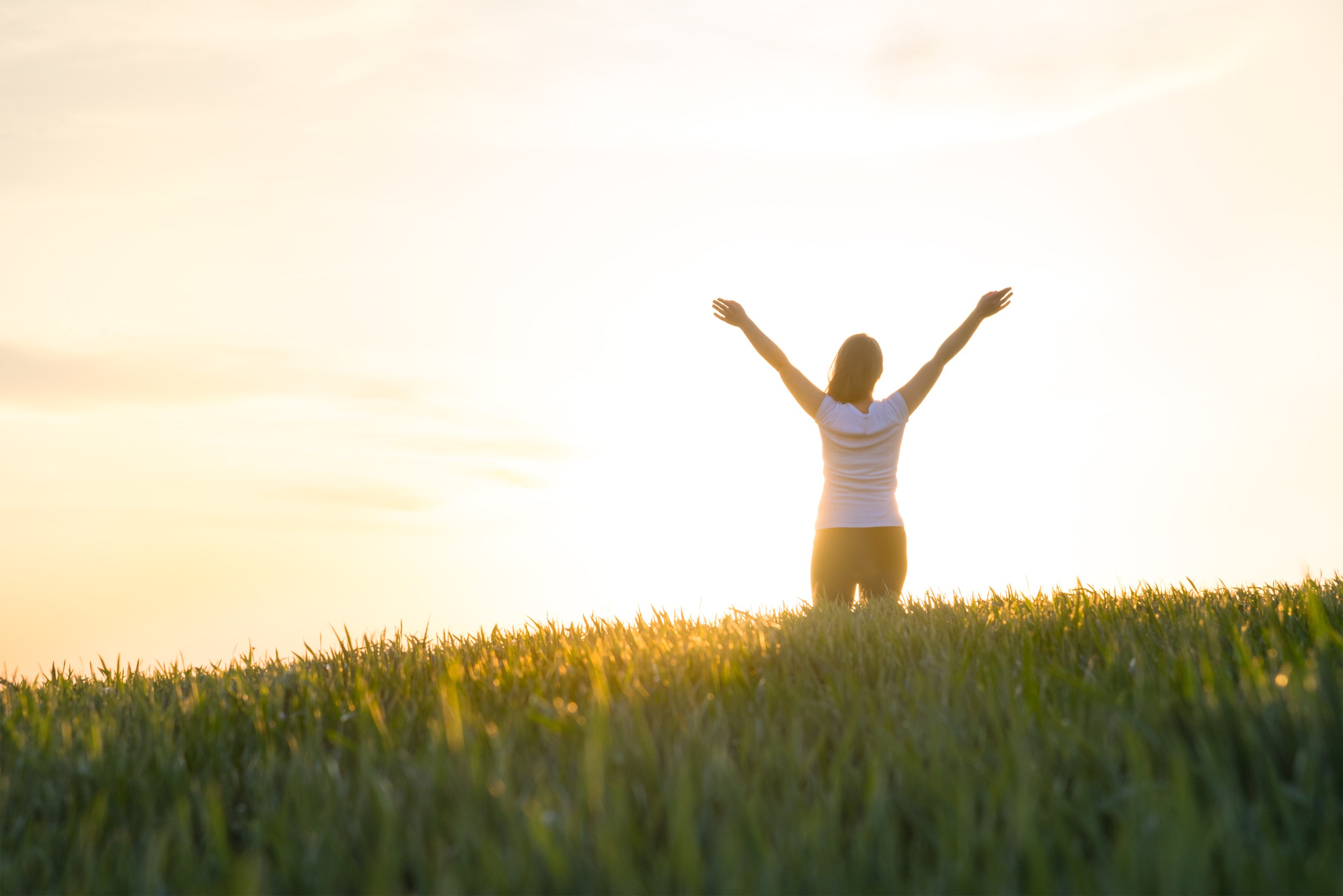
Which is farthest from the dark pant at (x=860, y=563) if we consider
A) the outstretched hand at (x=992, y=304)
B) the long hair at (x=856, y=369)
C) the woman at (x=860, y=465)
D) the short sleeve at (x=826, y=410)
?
the outstretched hand at (x=992, y=304)

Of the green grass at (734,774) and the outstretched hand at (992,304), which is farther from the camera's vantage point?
the outstretched hand at (992,304)

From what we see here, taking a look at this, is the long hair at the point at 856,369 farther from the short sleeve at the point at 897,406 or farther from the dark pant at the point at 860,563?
the dark pant at the point at 860,563

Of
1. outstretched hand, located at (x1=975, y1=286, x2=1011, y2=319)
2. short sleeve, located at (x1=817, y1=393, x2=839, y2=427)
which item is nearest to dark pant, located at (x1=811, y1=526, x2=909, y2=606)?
short sleeve, located at (x1=817, y1=393, x2=839, y2=427)

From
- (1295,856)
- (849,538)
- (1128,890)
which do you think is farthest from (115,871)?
(849,538)

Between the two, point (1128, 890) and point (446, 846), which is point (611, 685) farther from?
point (1128, 890)

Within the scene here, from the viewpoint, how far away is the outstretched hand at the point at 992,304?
737 cm

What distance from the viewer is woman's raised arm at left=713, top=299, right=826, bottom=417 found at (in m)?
7.13

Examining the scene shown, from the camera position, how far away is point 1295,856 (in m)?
2.05

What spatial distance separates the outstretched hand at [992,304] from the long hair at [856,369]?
92cm

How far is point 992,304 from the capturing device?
7391 mm

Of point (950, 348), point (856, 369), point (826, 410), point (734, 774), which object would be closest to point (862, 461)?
point (826, 410)

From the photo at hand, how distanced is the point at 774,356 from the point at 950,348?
135 centimetres

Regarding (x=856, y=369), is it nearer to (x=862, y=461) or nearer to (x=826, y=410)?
(x=826, y=410)

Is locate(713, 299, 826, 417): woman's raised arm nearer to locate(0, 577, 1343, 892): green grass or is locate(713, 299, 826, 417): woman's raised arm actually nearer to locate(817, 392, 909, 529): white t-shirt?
locate(817, 392, 909, 529): white t-shirt
